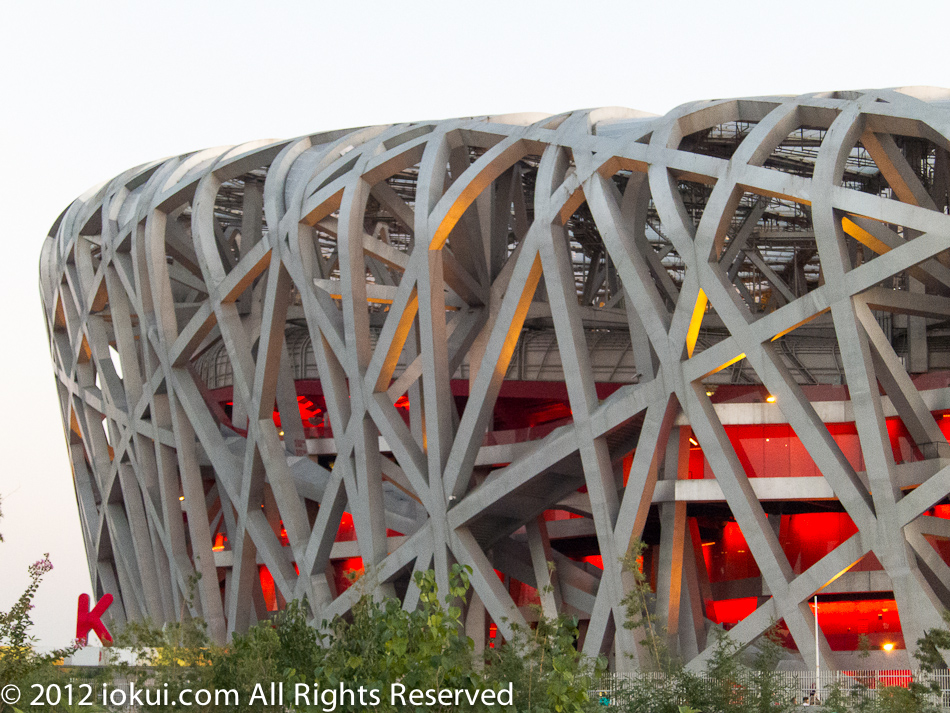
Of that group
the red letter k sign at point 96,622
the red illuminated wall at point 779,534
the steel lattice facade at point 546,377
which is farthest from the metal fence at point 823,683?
the red letter k sign at point 96,622

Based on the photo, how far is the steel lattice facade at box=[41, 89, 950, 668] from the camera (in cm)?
2322

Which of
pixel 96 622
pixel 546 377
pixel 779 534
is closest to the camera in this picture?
pixel 779 534

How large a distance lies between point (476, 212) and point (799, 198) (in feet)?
36.1

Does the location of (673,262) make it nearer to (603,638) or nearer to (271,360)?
(271,360)

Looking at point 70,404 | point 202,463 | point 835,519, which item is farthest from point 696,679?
point 70,404

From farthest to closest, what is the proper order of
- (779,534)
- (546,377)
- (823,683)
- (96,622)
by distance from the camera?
(546,377), (96,622), (779,534), (823,683)

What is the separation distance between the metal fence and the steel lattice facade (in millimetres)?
929

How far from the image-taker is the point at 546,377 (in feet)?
143

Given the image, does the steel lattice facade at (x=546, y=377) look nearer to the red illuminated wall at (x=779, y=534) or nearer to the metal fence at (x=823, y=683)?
the red illuminated wall at (x=779, y=534)

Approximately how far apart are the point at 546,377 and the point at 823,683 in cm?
2267

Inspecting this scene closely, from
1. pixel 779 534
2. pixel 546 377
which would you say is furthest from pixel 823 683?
pixel 546 377

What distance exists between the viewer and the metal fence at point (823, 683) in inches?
782

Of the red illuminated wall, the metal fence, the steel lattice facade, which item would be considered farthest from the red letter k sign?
the metal fence

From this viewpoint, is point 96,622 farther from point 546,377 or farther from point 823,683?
point 823,683
